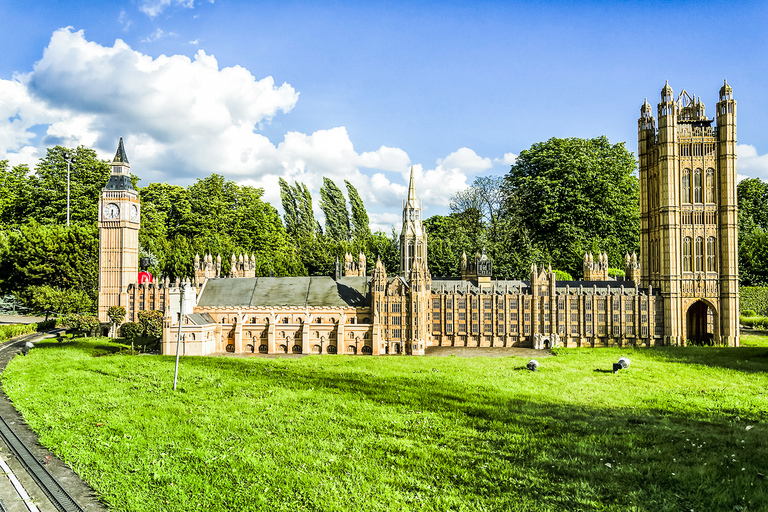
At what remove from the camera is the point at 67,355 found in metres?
45.7

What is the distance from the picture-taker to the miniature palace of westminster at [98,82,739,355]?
58.7 m

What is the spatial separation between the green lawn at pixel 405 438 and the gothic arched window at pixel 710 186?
3041 centimetres

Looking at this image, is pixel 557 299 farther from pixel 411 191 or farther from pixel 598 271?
pixel 411 191

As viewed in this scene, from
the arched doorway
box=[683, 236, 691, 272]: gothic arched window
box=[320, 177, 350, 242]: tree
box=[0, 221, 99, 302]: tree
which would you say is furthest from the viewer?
box=[320, 177, 350, 242]: tree

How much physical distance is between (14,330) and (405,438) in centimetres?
6479

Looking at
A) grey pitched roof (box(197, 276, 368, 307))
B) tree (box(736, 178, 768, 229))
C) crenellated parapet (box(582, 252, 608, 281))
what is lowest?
grey pitched roof (box(197, 276, 368, 307))

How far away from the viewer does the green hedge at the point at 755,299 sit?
80.6 meters

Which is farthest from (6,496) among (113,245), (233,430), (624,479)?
(113,245)

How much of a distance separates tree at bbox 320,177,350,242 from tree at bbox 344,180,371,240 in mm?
1762

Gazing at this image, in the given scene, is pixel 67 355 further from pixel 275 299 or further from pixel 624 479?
pixel 624 479

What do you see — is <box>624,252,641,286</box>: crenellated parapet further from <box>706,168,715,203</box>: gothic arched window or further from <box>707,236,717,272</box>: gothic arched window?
<box>706,168,715,203</box>: gothic arched window

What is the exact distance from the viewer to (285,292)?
6250 centimetres

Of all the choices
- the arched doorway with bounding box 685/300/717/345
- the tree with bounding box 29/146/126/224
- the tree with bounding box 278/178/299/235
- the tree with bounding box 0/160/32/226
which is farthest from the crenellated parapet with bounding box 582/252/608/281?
the tree with bounding box 0/160/32/226

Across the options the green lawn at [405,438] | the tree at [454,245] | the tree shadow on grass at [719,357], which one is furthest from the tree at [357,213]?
the green lawn at [405,438]
